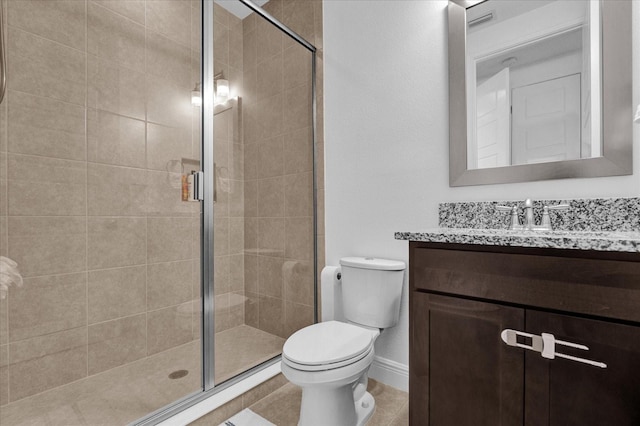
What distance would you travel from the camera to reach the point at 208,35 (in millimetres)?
1556

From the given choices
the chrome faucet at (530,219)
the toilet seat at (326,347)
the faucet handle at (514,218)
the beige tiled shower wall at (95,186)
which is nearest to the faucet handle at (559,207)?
the chrome faucet at (530,219)

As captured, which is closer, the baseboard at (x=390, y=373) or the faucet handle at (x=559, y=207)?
the faucet handle at (x=559, y=207)

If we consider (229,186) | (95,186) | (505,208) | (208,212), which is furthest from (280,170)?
(505,208)

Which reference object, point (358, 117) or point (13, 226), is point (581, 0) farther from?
point (13, 226)

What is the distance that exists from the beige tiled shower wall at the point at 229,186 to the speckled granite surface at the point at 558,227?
97 centimetres

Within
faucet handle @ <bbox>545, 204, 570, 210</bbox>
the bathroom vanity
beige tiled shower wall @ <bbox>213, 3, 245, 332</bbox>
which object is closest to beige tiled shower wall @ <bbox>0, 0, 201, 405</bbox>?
beige tiled shower wall @ <bbox>213, 3, 245, 332</bbox>

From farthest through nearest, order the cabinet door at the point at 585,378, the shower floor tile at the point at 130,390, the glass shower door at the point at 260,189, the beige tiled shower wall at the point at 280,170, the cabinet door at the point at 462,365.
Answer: the beige tiled shower wall at the point at 280,170 → the glass shower door at the point at 260,189 → the shower floor tile at the point at 130,390 → the cabinet door at the point at 462,365 → the cabinet door at the point at 585,378

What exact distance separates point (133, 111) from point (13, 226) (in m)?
0.73

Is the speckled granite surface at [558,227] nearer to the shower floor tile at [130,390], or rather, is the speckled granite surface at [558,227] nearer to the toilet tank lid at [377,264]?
the toilet tank lid at [377,264]

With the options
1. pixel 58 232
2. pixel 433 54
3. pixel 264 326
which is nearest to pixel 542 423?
pixel 264 326

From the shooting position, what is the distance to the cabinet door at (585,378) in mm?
Answer: 693

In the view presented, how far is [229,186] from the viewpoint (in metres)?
1.66

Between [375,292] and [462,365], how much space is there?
65cm

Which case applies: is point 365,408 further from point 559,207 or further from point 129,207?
point 129,207
